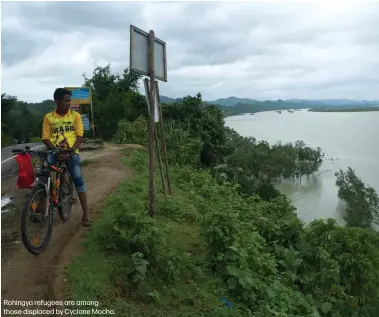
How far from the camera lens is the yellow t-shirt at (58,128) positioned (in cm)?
429

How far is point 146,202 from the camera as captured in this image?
20.1 feet

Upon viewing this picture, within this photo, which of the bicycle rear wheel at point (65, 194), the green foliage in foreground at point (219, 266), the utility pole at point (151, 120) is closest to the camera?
the green foliage in foreground at point (219, 266)

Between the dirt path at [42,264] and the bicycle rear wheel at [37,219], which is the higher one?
the bicycle rear wheel at [37,219]

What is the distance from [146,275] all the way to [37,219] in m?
1.22

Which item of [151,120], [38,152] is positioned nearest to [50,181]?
[38,152]

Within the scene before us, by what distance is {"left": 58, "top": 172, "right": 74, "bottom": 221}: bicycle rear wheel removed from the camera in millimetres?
4438

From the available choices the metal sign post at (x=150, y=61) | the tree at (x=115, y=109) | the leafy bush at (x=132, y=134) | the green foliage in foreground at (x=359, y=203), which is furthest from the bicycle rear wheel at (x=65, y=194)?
the green foliage in foreground at (x=359, y=203)

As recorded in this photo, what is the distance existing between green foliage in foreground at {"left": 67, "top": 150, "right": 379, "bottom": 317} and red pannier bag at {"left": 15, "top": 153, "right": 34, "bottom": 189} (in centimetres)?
93

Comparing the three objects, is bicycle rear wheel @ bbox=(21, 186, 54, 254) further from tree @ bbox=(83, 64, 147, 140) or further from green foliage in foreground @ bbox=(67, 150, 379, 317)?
tree @ bbox=(83, 64, 147, 140)

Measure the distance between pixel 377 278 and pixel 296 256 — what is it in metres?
1.45

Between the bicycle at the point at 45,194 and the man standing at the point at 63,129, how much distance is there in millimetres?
111

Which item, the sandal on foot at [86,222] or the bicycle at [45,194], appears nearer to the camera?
the bicycle at [45,194]

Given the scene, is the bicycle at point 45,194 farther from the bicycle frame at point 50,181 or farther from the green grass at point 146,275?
the green grass at point 146,275

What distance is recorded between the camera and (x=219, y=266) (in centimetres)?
412
